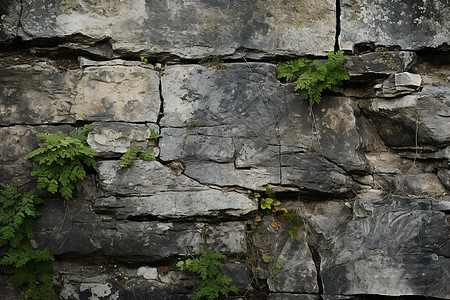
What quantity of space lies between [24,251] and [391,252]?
3966mm

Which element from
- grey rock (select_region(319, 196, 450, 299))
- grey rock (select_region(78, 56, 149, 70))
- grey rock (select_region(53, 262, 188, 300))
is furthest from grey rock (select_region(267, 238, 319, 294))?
grey rock (select_region(78, 56, 149, 70))

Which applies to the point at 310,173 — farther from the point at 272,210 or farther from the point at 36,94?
the point at 36,94

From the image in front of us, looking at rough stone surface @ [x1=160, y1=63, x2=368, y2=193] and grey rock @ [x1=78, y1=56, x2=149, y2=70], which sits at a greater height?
grey rock @ [x1=78, y1=56, x2=149, y2=70]

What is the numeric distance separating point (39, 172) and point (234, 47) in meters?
2.64

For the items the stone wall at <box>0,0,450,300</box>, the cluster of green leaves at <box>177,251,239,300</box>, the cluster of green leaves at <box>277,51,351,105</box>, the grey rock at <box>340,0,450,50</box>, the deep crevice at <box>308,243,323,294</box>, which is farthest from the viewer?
the grey rock at <box>340,0,450,50</box>

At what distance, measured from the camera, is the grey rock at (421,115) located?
5.08 meters

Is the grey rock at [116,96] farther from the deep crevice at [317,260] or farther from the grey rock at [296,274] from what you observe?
the deep crevice at [317,260]

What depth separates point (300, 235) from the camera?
5.18m

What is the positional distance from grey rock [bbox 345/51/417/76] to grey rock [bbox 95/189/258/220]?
2.06 meters

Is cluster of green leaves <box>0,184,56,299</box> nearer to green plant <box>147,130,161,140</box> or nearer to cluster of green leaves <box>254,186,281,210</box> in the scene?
green plant <box>147,130,161,140</box>

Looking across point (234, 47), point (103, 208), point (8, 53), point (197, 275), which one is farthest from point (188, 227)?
point (8, 53)

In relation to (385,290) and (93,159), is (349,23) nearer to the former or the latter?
(385,290)

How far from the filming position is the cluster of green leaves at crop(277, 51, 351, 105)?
5.09 metres

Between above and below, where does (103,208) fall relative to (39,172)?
below
